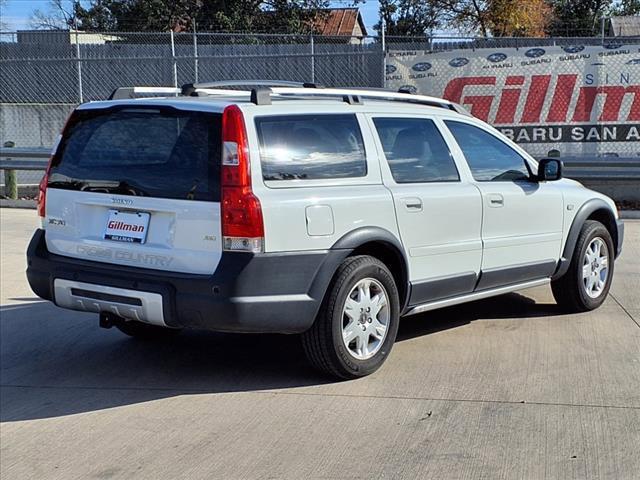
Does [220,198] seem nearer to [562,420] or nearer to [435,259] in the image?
[435,259]

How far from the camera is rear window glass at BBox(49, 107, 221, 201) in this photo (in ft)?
16.2

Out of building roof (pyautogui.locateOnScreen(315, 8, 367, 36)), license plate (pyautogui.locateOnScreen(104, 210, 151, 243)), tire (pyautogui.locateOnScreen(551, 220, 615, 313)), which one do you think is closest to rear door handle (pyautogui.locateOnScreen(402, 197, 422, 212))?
license plate (pyautogui.locateOnScreen(104, 210, 151, 243))

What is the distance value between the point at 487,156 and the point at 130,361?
9.88 ft

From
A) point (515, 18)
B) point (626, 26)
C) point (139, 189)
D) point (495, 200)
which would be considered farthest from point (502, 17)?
point (139, 189)

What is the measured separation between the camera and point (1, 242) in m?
10.6

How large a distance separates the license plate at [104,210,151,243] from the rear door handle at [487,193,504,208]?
8.30 feet

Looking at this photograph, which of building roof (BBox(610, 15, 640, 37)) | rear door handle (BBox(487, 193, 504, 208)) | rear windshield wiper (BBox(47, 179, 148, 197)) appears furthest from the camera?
building roof (BBox(610, 15, 640, 37))

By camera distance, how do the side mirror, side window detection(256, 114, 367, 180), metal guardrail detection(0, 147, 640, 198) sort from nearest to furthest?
side window detection(256, 114, 367, 180)
the side mirror
metal guardrail detection(0, 147, 640, 198)

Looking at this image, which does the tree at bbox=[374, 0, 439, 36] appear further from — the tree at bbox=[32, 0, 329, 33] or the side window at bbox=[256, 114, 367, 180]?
the side window at bbox=[256, 114, 367, 180]

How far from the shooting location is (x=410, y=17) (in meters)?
40.6

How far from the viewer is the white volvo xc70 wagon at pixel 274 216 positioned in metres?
4.88

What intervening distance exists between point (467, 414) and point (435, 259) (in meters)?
1.32

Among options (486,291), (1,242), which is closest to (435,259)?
(486,291)

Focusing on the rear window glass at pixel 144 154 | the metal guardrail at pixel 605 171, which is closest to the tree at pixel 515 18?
the metal guardrail at pixel 605 171
